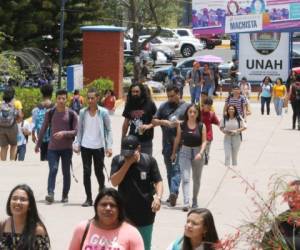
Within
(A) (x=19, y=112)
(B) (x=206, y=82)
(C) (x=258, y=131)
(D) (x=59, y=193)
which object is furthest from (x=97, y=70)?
(D) (x=59, y=193)

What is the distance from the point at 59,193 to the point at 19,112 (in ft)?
10.9

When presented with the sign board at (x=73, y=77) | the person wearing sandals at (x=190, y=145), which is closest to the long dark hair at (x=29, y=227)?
the person wearing sandals at (x=190, y=145)

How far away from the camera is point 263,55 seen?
40719 mm

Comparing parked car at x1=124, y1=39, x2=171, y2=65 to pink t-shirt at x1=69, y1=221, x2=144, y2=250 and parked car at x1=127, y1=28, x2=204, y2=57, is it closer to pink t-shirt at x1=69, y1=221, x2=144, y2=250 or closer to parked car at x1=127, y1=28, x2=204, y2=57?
parked car at x1=127, y1=28, x2=204, y2=57

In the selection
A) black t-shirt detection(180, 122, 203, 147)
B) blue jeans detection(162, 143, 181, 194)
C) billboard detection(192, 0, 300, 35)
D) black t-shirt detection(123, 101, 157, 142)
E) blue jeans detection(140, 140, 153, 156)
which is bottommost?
blue jeans detection(162, 143, 181, 194)

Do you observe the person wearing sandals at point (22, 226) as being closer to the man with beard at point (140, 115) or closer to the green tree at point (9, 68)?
the man with beard at point (140, 115)

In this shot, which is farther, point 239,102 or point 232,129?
point 239,102

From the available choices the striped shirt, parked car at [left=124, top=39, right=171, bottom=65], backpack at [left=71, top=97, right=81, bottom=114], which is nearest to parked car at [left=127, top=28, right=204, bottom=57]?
parked car at [left=124, top=39, right=171, bottom=65]

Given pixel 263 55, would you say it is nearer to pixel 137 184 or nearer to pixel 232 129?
pixel 232 129

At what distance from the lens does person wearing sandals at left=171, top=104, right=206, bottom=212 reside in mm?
11969

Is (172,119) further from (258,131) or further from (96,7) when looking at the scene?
(96,7)

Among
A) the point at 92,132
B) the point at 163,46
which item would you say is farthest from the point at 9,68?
the point at 163,46

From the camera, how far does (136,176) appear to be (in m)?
8.56

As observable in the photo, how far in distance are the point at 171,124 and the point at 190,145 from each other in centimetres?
55
